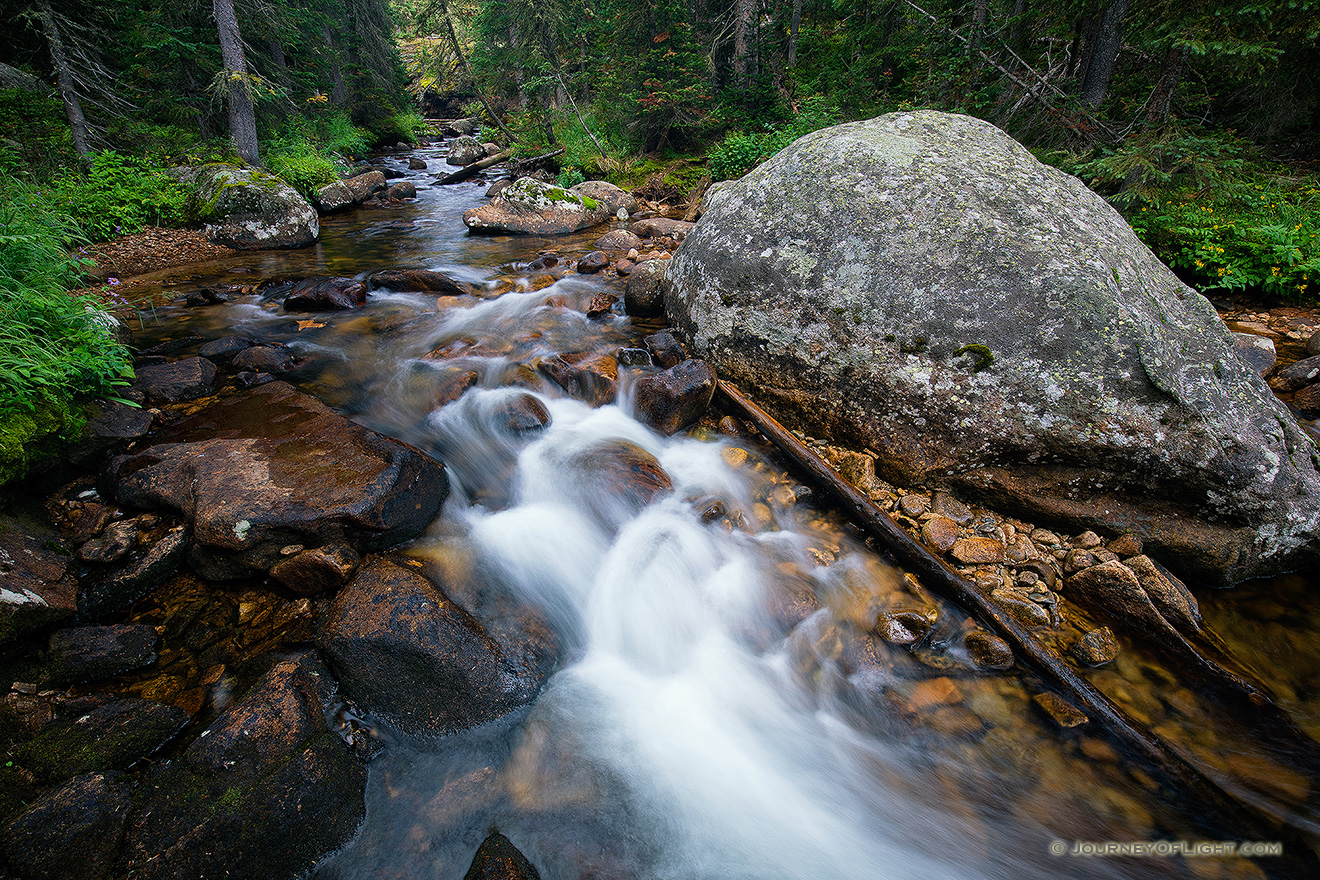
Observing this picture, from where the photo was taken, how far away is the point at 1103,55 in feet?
31.9

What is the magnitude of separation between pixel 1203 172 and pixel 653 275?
7.86m

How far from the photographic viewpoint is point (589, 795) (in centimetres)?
272

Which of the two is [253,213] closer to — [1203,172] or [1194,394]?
[1194,394]

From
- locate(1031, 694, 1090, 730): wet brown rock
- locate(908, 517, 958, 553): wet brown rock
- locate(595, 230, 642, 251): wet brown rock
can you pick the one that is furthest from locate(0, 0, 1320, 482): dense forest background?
locate(1031, 694, 1090, 730): wet brown rock

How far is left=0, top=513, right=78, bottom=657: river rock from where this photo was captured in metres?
2.86

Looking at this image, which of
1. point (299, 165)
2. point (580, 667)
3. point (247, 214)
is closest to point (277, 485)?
point (580, 667)

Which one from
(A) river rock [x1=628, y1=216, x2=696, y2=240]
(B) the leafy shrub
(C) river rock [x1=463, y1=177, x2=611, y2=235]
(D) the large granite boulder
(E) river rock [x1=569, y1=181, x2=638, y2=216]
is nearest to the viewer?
(D) the large granite boulder

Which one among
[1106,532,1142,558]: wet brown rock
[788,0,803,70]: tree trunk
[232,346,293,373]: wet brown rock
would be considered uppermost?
[788,0,803,70]: tree trunk

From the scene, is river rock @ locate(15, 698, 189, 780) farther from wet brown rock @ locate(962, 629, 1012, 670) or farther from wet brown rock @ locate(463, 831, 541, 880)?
wet brown rock @ locate(962, 629, 1012, 670)

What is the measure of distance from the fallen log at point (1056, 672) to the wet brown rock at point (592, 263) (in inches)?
234

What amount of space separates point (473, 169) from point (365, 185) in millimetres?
5719

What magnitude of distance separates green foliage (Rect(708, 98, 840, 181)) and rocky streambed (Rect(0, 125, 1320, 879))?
11390 millimetres

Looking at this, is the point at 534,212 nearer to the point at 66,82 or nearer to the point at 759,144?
the point at 759,144

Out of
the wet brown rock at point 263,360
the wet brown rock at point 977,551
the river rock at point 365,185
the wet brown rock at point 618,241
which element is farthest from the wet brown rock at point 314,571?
the river rock at point 365,185
